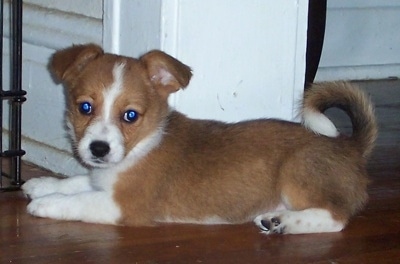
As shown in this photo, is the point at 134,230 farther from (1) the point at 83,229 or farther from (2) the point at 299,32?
(2) the point at 299,32

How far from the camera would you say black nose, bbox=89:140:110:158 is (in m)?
2.59

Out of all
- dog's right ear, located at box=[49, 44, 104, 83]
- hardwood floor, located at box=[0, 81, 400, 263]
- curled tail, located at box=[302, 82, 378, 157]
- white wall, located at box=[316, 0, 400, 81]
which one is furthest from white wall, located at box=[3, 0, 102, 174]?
white wall, located at box=[316, 0, 400, 81]

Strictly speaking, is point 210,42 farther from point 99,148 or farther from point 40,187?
point 40,187

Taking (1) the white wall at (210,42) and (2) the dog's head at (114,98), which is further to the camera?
(1) the white wall at (210,42)

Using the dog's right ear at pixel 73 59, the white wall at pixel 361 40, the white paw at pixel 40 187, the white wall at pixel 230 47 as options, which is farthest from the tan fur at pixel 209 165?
the white wall at pixel 361 40

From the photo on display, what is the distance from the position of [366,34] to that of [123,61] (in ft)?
10.8

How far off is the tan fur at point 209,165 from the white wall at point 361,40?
9.02 ft

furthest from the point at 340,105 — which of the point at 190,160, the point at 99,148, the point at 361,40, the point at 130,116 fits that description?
the point at 361,40

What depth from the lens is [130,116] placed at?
2674mm

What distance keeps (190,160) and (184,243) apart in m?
0.30

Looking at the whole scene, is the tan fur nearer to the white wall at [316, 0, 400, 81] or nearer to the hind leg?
the hind leg

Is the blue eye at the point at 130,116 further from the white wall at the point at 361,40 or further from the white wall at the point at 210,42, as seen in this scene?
the white wall at the point at 361,40

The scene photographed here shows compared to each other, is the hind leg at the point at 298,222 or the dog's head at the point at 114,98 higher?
the dog's head at the point at 114,98

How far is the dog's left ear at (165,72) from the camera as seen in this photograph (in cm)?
269
